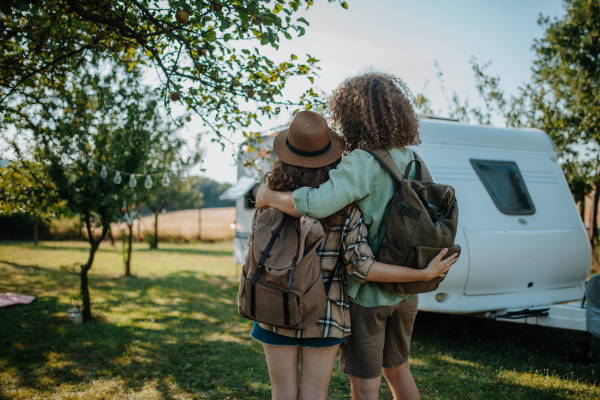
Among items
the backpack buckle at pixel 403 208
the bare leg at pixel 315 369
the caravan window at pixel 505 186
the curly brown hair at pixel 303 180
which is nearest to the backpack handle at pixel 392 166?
the backpack buckle at pixel 403 208

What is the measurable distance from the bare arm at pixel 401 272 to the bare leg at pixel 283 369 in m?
0.45

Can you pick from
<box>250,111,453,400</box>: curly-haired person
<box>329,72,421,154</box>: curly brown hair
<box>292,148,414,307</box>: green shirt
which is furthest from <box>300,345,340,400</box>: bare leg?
<box>329,72,421,154</box>: curly brown hair

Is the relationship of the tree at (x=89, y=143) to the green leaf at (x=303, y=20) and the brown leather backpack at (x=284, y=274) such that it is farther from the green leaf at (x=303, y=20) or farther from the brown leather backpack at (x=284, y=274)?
the brown leather backpack at (x=284, y=274)

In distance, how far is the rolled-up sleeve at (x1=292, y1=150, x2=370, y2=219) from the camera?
1.68m

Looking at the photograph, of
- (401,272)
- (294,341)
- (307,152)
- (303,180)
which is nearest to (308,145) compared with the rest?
(307,152)

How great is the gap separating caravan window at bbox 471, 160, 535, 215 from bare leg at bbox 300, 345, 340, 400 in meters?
3.28

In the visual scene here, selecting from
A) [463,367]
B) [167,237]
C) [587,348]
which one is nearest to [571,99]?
[587,348]

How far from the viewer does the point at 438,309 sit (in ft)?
13.3

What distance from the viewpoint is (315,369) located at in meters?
1.77

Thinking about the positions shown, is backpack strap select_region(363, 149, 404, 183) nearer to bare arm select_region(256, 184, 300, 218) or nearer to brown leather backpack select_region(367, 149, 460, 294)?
brown leather backpack select_region(367, 149, 460, 294)

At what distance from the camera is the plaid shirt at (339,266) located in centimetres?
173

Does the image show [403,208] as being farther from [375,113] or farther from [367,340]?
[367,340]

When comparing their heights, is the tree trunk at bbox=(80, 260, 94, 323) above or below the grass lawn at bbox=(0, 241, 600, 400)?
above

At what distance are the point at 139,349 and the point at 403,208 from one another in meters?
3.94
